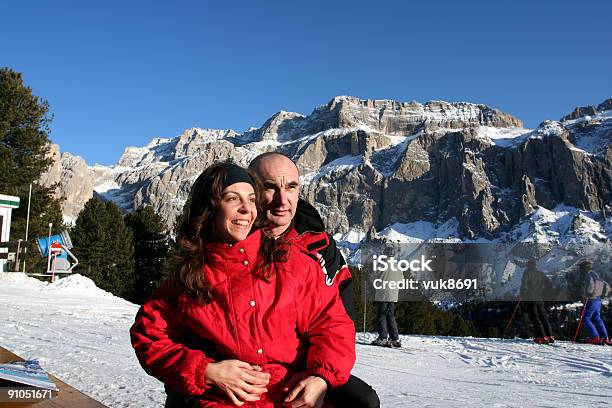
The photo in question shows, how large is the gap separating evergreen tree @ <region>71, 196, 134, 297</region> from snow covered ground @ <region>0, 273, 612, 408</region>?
24.9m

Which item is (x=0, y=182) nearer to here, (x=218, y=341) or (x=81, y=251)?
(x=81, y=251)

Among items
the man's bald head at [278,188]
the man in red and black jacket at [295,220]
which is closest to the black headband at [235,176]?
the man in red and black jacket at [295,220]

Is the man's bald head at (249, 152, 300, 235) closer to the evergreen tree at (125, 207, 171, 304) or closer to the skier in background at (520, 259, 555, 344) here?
the skier in background at (520, 259, 555, 344)

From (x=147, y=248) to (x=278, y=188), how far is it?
3924 cm

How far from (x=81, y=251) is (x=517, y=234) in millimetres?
139208

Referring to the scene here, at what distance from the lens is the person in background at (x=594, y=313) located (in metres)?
10.4

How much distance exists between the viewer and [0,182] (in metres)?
24.6

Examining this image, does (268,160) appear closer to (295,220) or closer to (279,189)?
(279,189)

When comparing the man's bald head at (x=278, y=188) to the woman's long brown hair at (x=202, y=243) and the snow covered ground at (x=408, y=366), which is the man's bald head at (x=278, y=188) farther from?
the snow covered ground at (x=408, y=366)

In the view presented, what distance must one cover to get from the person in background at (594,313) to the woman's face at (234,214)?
34.8ft

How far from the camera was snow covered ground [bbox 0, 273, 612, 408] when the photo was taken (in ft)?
14.0

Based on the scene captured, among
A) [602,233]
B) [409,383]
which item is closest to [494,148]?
[602,233]

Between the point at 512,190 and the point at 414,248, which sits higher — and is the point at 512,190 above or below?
above

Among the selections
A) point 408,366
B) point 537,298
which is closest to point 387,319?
point 408,366
